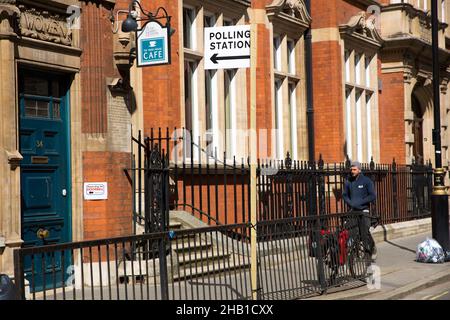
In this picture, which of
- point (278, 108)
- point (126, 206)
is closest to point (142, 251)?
point (126, 206)

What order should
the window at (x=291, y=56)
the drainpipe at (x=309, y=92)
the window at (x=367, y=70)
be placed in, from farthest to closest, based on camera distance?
1. the window at (x=367, y=70)
2. the drainpipe at (x=309, y=92)
3. the window at (x=291, y=56)

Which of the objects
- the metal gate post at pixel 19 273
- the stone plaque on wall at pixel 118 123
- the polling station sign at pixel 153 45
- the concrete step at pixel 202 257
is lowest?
the concrete step at pixel 202 257

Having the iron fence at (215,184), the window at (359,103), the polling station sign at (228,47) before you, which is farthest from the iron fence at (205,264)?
the window at (359,103)

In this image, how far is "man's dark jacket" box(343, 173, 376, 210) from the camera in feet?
43.4

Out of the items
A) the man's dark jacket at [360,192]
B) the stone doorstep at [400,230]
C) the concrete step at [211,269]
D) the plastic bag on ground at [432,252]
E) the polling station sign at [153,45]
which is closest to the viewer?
the concrete step at [211,269]

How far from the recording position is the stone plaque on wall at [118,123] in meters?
11.0

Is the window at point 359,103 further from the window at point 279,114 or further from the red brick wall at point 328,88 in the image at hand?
the window at point 279,114

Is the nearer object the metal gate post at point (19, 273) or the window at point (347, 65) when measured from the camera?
the metal gate post at point (19, 273)

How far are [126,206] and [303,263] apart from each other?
118 inches

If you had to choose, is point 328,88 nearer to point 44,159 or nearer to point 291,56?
point 291,56

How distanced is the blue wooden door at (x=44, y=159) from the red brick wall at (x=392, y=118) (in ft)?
49.8

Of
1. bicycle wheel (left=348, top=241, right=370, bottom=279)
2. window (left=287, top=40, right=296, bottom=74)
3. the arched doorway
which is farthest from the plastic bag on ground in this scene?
the arched doorway

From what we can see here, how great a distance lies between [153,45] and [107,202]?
8.45 ft

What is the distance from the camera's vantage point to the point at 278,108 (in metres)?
18.5
